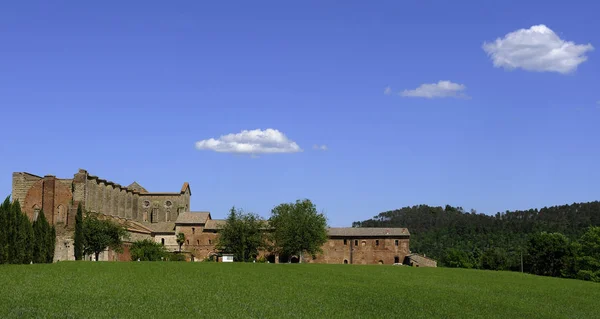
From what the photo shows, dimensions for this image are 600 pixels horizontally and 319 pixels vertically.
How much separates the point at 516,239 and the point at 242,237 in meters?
71.3

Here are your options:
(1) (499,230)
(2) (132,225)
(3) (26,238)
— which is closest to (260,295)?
(3) (26,238)

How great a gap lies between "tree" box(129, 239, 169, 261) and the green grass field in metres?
29.7

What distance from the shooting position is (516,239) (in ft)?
456

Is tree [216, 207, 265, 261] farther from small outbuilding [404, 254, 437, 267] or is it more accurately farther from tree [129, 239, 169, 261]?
small outbuilding [404, 254, 437, 267]

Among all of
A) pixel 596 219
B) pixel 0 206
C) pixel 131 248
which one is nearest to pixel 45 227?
pixel 0 206

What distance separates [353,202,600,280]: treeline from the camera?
293 ft

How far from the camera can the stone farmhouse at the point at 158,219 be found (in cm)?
7962

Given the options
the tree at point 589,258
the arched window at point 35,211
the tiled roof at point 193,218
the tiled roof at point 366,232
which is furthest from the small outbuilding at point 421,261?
the arched window at point 35,211

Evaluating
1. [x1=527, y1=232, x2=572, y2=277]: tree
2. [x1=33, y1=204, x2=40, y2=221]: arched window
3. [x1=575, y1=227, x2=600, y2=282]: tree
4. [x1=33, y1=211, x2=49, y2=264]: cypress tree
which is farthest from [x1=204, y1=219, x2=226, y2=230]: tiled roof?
[x1=575, y1=227, x2=600, y2=282]: tree

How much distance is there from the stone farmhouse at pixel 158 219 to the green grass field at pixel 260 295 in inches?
1140

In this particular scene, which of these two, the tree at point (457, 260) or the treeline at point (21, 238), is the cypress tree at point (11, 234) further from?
the tree at point (457, 260)

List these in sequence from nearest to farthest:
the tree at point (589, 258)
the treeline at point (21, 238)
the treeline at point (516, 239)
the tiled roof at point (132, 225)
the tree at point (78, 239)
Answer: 1. the treeline at point (21, 238)
2. the tree at point (78, 239)
3. the tree at point (589, 258)
4. the treeline at point (516, 239)
5. the tiled roof at point (132, 225)

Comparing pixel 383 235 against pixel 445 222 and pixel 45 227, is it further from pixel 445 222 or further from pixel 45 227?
pixel 445 222

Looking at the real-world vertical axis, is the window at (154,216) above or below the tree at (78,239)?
above
